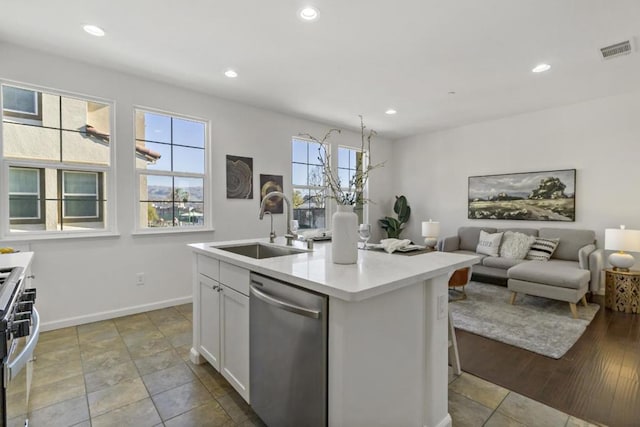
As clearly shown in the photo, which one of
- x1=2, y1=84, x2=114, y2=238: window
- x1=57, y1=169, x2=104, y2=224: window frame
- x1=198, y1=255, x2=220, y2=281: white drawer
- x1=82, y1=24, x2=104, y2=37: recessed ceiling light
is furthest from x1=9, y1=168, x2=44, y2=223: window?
x1=198, y1=255, x2=220, y2=281: white drawer

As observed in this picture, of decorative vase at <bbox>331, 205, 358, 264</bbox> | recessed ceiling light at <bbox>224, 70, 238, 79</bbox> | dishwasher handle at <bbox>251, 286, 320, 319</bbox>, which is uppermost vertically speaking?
recessed ceiling light at <bbox>224, 70, 238, 79</bbox>

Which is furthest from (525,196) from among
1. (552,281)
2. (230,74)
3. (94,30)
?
(94,30)

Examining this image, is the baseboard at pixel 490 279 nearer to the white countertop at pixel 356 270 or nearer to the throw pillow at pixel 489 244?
the throw pillow at pixel 489 244

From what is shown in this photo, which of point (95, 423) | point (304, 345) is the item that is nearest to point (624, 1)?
point (304, 345)

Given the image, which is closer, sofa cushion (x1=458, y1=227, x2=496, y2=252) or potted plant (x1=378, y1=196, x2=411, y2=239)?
sofa cushion (x1=458, y1=227, x2=496, y2=252)

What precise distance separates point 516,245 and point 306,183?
11.2 ft

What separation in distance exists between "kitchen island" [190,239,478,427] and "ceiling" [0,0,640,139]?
1.88m

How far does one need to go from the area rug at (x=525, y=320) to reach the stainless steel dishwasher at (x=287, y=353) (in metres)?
2.21

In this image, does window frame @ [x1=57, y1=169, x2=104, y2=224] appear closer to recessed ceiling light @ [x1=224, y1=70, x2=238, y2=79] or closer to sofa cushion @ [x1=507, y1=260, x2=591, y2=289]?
recessed ceiling light @ [x1=224, y1=70, x2=238, y2=79]

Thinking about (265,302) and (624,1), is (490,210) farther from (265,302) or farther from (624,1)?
(265,302)

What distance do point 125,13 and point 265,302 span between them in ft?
8.06

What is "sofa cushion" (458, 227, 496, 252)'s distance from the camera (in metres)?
5.24

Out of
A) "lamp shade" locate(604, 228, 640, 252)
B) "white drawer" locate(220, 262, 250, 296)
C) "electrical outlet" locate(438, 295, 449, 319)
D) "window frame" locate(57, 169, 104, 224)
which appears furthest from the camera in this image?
"lamp shade" locate(604, 228, 640, 252)

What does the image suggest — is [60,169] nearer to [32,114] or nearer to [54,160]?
[54,160]
